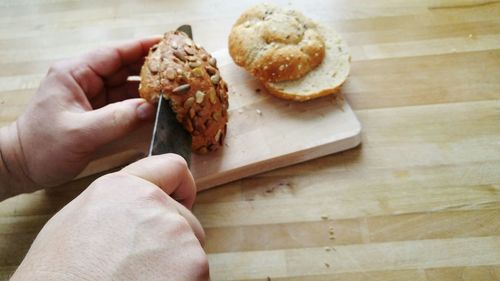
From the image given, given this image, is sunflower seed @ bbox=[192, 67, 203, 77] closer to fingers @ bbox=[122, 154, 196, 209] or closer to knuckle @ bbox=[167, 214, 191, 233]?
fingers @ bbox=[122, 154, 196, 209]

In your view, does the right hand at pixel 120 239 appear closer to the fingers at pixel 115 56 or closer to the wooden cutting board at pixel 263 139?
the wooden cutting board at pixel 263 139

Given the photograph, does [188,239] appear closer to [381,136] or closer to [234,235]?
[234,235]

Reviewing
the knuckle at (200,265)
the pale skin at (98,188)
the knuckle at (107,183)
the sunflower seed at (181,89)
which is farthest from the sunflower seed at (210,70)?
the knuckle at (200,265)

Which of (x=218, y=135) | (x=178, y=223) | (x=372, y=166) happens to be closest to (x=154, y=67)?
(x=218, y=135)

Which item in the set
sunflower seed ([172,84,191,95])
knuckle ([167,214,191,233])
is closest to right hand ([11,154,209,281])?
knuckle ([167,214,191,233])

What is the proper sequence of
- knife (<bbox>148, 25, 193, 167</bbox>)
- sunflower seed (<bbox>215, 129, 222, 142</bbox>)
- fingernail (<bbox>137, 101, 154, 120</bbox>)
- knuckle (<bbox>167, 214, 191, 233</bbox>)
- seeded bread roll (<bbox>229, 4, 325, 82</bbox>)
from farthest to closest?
seeded bread roll (<bbox>229, 4, 325, 82</bbox>) → sunflower seed (<bbox>215, 129, 222, 142</bbox>) → fingernail (<bbox>137, 101, 154, 120</bbox>) → knife (<bbox>148, 25, 193, 167</bbox>) → knuckle (<bbox>167, 214, 191, 233</bbox>)

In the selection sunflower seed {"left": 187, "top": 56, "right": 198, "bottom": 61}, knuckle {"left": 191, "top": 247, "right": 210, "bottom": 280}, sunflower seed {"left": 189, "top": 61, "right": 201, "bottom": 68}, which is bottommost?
knuckle {"left": 191, "top": 247, "right": 210, "bottom": 280}
